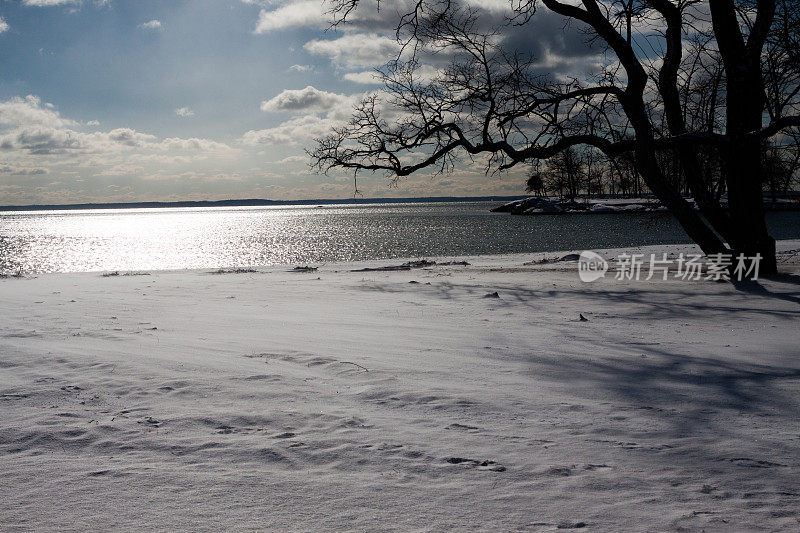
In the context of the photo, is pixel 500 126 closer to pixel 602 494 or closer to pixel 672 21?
pixel 672 21

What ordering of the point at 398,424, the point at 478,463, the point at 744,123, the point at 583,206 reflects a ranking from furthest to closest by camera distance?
the point at 583,206, the point at 744,123, the point at 398,424, the point at 478,463

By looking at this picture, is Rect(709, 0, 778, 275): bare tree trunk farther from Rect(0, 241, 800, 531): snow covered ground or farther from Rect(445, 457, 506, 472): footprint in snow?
Rect(445, 457, 506, 472): footprint in snow

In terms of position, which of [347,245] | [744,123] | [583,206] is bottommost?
[347,245]

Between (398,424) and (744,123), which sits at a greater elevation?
(744,123)

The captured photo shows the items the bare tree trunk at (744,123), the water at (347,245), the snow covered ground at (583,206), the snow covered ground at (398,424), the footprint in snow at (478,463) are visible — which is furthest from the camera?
the snow covered ground at (583,206)

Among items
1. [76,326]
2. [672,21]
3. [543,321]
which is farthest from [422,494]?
[672,21]

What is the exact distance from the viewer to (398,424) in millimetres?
3027

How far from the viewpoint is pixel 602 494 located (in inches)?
90.4

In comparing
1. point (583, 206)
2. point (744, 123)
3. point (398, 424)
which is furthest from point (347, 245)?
point (583, 206)

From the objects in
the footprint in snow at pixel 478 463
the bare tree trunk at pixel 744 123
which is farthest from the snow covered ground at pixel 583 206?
the footprint in snow at pixel 478 463

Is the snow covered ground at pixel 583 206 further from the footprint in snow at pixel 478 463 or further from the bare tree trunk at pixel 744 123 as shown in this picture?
the footprint in snow at pixel 478 463

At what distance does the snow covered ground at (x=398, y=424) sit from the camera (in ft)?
7.19

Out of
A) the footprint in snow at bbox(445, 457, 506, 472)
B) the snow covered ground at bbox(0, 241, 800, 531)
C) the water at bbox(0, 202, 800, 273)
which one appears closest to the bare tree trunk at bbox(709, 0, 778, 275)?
the water at bbox(0, 202, 800, 273)

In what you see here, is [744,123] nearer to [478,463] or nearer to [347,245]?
[478,463]
